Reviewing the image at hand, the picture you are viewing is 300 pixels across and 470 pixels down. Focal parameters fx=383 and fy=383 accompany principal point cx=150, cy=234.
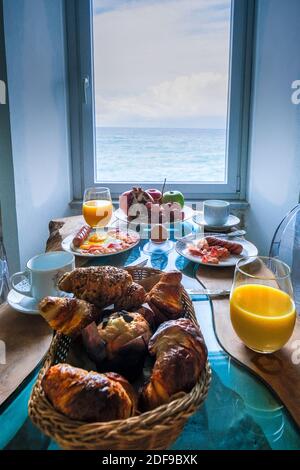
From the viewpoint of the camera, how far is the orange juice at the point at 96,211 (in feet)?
4.26

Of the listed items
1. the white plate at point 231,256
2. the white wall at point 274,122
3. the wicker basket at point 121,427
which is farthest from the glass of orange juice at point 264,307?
the white wall at point 274,122

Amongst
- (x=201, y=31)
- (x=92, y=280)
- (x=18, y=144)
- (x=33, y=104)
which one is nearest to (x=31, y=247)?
(x=18, y=144)

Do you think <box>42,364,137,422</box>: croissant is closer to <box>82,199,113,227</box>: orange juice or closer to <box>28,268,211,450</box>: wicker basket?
<box>28,268,211,450</box>: wicker basket

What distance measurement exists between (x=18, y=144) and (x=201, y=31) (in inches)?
48.2

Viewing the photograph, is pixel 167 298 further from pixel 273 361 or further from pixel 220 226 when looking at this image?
pixel 220 226

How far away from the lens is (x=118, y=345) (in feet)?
1.65

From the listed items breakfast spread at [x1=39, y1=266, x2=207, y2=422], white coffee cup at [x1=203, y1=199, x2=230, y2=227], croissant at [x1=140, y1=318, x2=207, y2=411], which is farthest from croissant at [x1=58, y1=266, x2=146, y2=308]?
white coffee cup at [x1=203, y1=199, x2=230, y2=227]

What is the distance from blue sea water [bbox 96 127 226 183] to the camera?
2.26m

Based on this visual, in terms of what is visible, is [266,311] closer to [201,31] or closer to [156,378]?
[156,378]

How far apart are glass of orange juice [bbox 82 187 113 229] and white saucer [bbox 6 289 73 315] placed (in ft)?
1.71

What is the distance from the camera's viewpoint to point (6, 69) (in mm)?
1401

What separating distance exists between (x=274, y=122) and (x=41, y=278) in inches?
60.3

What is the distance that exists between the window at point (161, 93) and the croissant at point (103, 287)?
1680 mm

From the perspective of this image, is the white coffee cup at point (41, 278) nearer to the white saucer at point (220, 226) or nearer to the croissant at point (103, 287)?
the croissant at point (103, 287)
